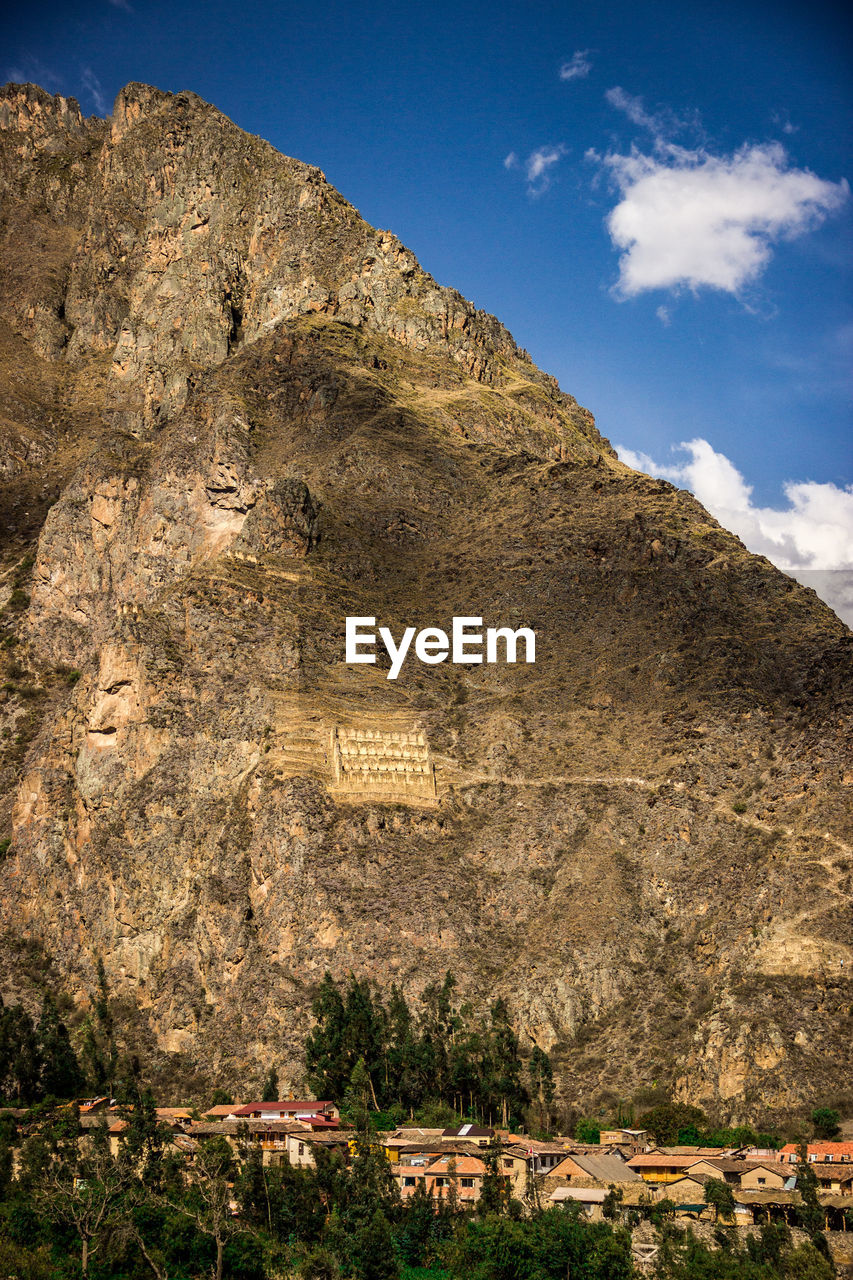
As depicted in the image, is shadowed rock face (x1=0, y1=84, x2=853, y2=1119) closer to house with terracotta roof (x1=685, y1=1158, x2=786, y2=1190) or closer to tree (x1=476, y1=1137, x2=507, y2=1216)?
house with terracotta roof (x1=685, y1=1158, x2=786, y2=1190)

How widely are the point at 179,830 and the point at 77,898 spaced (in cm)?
1129

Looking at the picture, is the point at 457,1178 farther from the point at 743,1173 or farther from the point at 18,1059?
the point at 18,1059

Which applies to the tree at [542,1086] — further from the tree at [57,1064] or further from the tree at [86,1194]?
the tree at [57,1064]

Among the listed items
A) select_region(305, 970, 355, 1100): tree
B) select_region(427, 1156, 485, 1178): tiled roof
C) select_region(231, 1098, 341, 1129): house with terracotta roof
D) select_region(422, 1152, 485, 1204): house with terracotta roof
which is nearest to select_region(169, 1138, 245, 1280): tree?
select_region(231, 1098, 341, 1129): house with terracotta roof

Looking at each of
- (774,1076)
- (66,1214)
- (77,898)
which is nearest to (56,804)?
(77,898)

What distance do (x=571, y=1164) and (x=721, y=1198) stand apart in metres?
9.44

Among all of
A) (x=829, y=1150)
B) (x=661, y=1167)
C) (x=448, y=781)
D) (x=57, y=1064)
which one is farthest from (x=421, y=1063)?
(x=448, y=781)

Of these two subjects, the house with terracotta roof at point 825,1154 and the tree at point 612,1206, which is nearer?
the tree at point 612,1206

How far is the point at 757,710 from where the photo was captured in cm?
13050

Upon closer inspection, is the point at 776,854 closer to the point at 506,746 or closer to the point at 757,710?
the point at 757,710

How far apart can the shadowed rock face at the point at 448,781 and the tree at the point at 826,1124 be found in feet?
9.31

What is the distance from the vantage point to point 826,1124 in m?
97.1

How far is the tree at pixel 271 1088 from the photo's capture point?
354 ft

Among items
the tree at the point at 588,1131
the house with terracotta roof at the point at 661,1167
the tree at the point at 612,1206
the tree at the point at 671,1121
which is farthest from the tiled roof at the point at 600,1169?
the tree at the point at 588,1131
